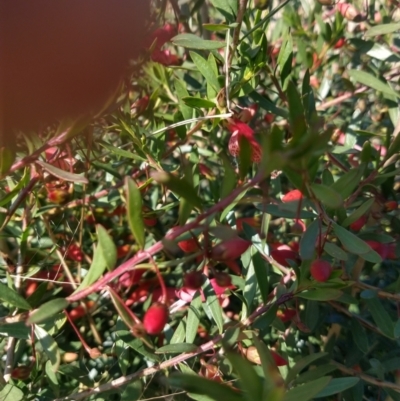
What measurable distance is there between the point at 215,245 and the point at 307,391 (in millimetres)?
143

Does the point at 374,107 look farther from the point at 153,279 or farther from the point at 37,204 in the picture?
the point at 37,204

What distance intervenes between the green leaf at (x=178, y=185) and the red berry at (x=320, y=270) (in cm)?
18

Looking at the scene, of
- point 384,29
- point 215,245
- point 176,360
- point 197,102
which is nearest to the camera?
point 215,245

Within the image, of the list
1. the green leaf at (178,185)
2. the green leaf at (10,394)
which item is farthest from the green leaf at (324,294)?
the green leaf at (10,394)

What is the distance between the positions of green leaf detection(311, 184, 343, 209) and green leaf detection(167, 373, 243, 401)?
0.17m

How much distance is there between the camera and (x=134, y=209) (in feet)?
1.45

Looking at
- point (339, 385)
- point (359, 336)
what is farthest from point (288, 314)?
point (339, 385)

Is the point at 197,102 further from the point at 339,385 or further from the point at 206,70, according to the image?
the point at 339,385

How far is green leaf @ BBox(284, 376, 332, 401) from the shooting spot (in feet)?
1.52

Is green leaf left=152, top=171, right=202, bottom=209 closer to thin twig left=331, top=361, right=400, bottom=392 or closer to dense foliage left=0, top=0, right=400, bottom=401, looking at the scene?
dense foliage left=0, top=0, right=400, bottom=401

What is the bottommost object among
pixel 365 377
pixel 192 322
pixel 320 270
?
pixel 365 377

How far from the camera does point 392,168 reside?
27.9 inches

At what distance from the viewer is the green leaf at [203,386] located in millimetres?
366

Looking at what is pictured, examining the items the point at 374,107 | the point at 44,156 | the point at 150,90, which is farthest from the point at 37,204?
the point at 374,107
